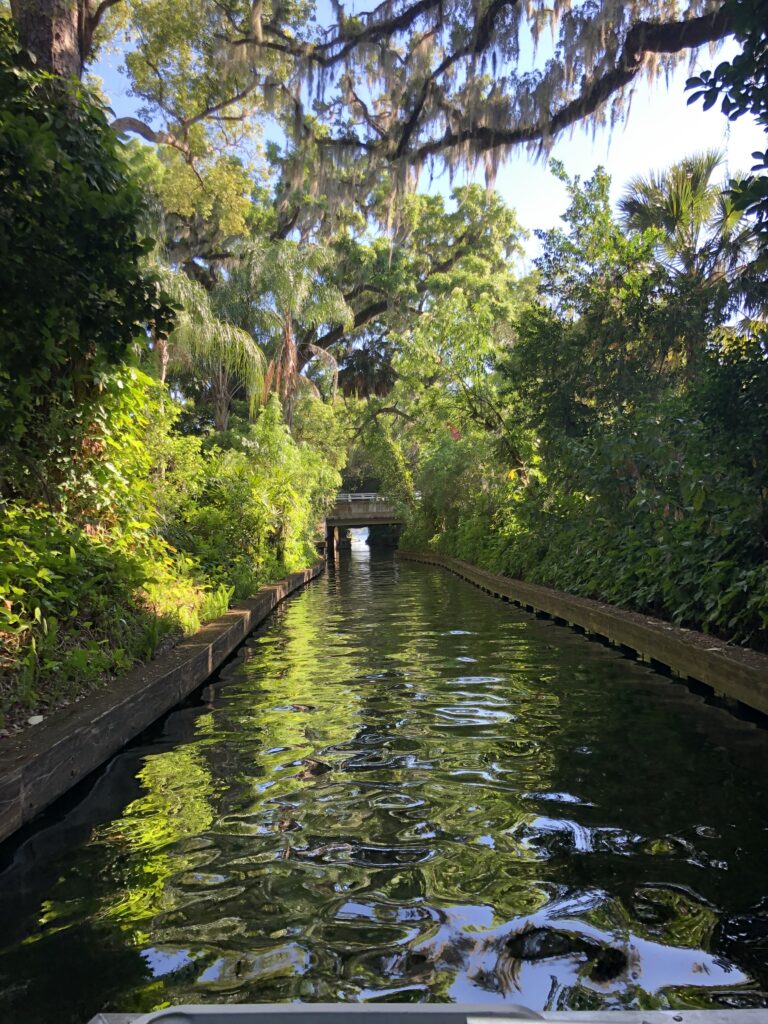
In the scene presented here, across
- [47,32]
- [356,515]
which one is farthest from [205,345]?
[356,515]

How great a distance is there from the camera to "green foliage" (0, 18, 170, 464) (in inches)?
210

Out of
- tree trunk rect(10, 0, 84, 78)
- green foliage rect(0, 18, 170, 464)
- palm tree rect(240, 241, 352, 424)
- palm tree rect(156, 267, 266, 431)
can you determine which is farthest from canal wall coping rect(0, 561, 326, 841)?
palm tree rect(240, 241, 352, 424)

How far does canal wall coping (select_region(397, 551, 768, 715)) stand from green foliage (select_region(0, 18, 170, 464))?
17.9 ft

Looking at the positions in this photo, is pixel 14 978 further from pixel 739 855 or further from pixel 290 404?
pixel 290 404

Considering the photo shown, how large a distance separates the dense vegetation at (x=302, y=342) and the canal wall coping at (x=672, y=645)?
1.18ft

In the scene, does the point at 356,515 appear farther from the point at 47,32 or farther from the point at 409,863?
the point at 409,863

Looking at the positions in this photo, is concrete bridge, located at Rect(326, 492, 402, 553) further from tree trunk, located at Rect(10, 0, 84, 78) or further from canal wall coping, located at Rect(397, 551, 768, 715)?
tree trunk, located at Rect(10, 0, 84, 78)

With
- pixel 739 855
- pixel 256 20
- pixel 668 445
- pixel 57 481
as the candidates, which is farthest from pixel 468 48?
pixel 739 855

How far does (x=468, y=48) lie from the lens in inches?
500

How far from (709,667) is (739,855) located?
374 centimetres

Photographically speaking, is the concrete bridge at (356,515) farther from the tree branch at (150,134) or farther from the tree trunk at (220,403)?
the tree branch at (150,134)

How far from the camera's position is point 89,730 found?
520 centimetres

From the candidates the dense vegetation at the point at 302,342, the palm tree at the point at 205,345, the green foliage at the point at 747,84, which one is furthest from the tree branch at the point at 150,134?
the green foliage at the point at 747,84

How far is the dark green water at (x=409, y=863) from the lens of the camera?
274 cm
